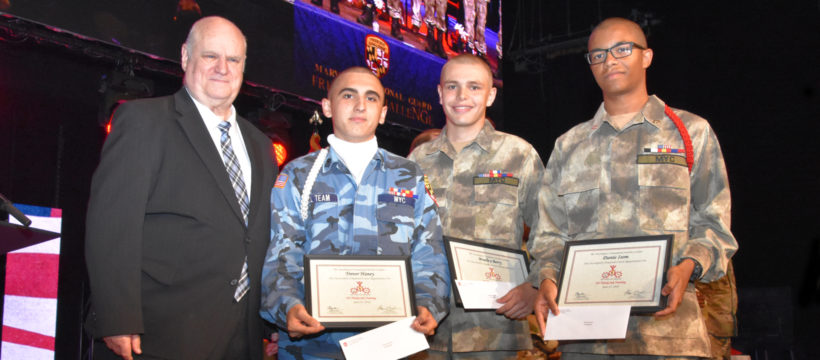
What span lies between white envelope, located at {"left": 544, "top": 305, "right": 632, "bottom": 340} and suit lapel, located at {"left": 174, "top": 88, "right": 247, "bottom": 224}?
1.24 meters

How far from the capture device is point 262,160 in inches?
114

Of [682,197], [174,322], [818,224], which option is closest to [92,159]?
[174,322]

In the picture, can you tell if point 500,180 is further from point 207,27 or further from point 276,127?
point 276,127

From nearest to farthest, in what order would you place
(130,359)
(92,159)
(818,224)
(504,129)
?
1. (130,359)
2. (92,159)
3. (818,224)
4. (504,129)

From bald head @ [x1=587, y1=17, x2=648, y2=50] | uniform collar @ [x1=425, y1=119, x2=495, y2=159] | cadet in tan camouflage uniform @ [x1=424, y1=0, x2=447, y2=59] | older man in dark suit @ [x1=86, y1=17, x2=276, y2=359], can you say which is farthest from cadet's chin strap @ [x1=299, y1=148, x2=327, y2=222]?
cadet in tan camouflage uniform @ [x1=424, y1=0, x2=447, y2=59]

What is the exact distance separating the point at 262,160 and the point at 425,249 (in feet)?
2.57

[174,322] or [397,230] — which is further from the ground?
[397,230]

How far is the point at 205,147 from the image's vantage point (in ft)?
8.66

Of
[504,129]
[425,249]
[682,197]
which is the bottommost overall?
[425,249]

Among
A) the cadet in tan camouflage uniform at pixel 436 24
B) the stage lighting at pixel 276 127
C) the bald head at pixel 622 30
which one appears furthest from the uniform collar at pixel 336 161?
the cadet in tan camouflage uniform at pixel 436 24

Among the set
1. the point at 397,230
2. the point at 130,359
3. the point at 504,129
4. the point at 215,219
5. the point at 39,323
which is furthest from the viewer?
the point at 504,129

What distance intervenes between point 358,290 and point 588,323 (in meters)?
0.83

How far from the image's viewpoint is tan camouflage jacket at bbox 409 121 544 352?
3094 millimetres

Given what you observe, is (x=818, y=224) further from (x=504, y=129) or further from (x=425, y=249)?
(x=425, y=249)
